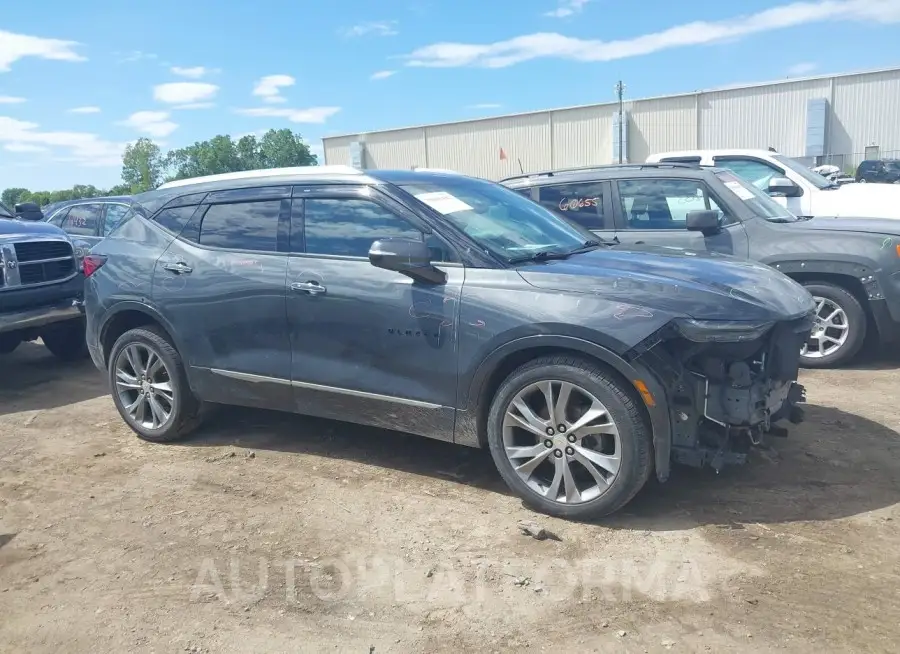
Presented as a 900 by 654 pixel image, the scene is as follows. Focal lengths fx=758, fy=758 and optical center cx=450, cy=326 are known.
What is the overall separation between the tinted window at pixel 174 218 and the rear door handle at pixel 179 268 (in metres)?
0.26

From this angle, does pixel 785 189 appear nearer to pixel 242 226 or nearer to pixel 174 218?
pixel 242 226

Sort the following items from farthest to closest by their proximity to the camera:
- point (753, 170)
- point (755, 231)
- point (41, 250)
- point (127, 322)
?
point (753, 170)
point (41, 250)
point (755, 231)
point (127, 322)

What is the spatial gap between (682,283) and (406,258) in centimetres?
140

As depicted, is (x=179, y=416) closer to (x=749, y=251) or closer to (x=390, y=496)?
(x=390, y=496)

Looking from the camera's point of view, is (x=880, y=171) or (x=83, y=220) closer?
(x=83, y=220)

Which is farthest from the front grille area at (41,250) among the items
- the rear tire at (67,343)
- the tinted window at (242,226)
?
the tinted window at (242,226)

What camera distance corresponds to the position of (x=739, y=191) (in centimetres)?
719

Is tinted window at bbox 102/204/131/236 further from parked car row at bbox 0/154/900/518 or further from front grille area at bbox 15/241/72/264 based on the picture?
parked car row at bbox 0/154/900/518

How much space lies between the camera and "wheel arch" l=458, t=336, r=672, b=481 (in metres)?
3.56

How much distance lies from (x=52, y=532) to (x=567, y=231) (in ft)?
11.4

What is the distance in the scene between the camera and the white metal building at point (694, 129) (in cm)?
4166

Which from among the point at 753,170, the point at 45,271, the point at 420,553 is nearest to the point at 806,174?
the point at 753,170

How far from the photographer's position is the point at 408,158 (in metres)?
57.0

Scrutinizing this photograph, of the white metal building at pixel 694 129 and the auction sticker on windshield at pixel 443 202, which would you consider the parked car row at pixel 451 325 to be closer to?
the auction sticker on windshield at pixel 443 202
